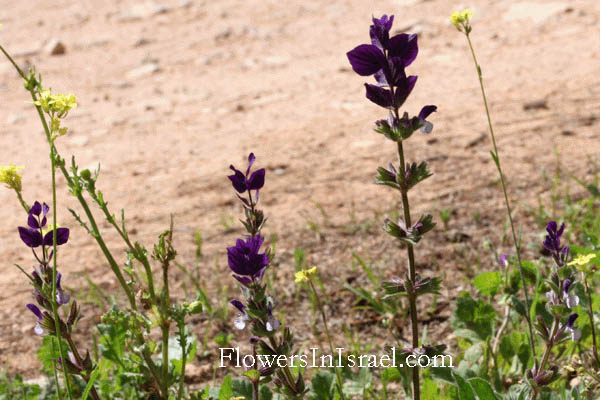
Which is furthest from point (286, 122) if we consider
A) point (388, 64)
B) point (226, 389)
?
point (388, 64)

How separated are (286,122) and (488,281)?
10.4 ft

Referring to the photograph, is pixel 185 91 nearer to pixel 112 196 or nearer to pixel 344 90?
pixel 344 90

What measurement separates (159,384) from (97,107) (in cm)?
504

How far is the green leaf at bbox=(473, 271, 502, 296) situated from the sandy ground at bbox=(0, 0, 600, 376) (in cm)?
42

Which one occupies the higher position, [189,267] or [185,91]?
[185,91]

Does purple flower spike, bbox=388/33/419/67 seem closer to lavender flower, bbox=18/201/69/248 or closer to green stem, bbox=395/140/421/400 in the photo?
green stem, bbox=395/140/421/400

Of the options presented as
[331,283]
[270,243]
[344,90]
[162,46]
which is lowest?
[331,283]

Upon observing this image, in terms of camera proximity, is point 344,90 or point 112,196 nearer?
point 112,196

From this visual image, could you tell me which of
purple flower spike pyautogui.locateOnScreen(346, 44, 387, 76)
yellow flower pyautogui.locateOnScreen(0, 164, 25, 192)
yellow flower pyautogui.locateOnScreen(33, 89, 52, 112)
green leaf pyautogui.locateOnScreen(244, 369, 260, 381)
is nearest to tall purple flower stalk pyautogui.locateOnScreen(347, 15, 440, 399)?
purple flower spike pyautogui.locateOnScreen(346, 44, 387, 76)

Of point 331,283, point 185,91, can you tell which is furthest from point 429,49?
point 331,283

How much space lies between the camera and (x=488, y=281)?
9.00ft

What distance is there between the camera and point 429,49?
6934 millimetres

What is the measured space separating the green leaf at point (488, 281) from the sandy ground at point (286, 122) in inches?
16.4

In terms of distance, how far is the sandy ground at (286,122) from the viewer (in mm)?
3883
